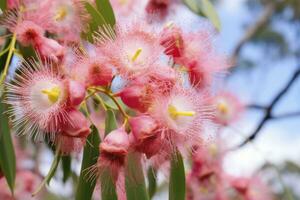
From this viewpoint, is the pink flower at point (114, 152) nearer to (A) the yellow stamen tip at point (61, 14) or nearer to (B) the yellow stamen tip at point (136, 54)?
(B) the yellow stamen tip at point (136, 54)

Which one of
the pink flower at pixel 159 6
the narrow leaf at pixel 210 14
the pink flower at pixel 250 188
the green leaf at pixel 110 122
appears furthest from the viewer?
the pink flower at pixel 250 188

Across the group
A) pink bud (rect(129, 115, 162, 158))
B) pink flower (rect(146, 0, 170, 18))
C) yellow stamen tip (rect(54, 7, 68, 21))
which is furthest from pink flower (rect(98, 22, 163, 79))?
pink flower (rect(146, 0, 170, 18))

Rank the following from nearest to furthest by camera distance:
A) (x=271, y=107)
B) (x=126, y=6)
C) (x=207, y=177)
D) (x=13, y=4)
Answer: (x=13, y=4), (x=126, y=6), (x=207, y=177), (x=271, y=107)

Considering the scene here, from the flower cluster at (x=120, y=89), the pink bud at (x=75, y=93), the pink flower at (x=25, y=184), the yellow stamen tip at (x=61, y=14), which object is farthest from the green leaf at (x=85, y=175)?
the pink flower at (x=25, y=184)

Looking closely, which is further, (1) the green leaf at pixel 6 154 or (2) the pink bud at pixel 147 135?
(1) the green leaf at pixel 6 154

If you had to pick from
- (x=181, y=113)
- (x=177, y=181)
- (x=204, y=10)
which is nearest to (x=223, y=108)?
(x=204, y=10)

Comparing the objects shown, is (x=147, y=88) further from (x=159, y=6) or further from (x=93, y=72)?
(x=159, y=6)

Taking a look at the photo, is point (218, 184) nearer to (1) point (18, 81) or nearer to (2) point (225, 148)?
(2) point (225, 148)
